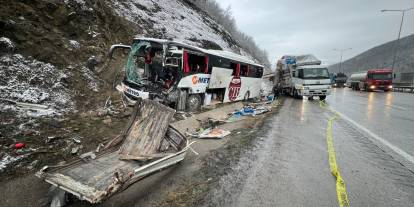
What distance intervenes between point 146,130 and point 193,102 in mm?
5529

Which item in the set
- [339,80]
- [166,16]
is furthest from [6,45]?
[339,80]

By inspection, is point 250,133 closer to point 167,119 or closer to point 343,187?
point 167,119

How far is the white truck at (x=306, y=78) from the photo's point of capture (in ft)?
59.5

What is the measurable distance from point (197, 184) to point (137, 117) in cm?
254

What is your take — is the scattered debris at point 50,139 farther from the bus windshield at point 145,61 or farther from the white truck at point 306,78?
the white truck at point 306,78

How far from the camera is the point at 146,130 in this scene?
573cm

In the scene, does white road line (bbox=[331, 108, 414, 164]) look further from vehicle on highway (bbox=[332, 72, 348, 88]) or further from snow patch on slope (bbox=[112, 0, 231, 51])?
vehicle on highway (bbox=[332, 72, 348, 88])

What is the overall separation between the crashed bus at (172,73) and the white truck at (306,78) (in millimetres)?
8253

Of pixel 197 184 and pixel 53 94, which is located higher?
pixel 53 94

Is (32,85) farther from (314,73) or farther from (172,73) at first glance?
A: (314,73)

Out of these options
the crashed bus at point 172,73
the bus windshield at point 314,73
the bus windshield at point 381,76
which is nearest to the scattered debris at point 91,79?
the crashed bus at point 172,73

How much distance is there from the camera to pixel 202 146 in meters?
6.59

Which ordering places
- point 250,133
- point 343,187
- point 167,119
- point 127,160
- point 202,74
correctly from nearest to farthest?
point 343,187, point 127,160, point 167,119, point 250,133, point 202,74

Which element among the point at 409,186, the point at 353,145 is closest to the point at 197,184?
the point at 409,186
